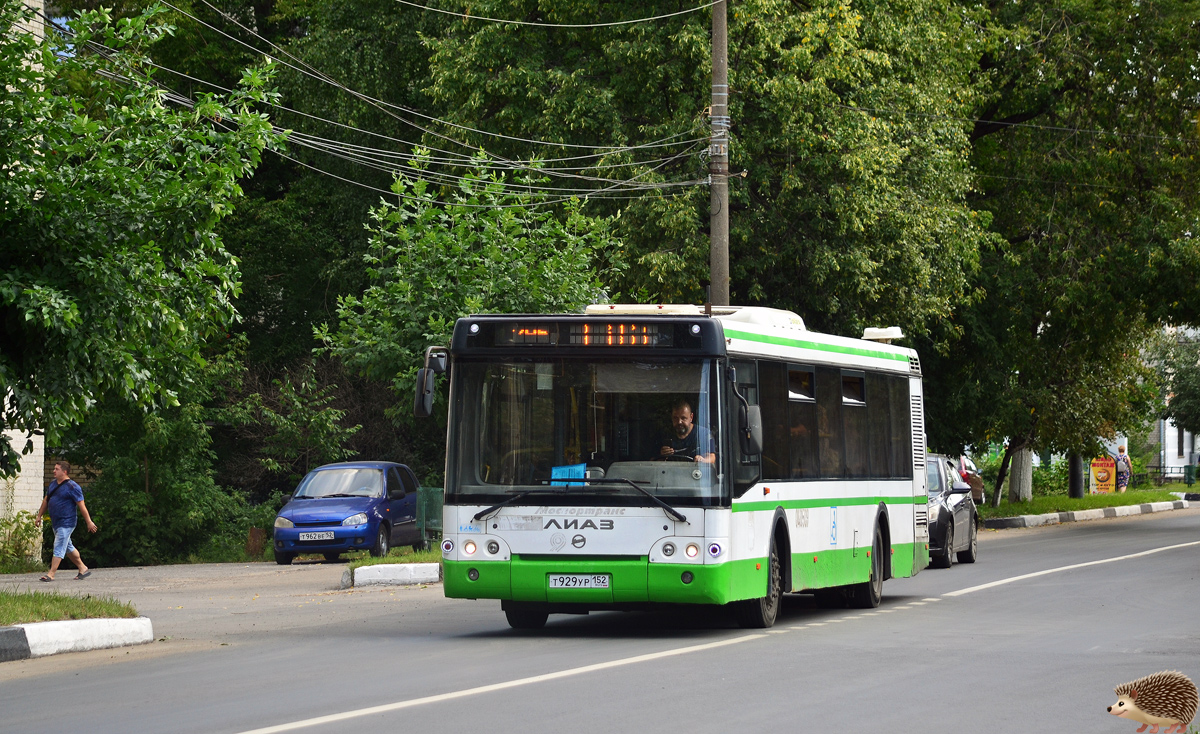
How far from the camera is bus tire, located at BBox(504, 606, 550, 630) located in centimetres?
1439

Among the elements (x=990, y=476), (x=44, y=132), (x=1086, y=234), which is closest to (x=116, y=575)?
(x=44, y=132)

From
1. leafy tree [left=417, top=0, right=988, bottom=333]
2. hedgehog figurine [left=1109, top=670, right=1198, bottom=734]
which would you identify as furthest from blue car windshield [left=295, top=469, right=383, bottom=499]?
hedgehog figurine [left=1109, top=670, right=1198, bottom=734]

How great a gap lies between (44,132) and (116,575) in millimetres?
12332

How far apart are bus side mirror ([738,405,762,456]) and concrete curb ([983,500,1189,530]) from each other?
24405 mm

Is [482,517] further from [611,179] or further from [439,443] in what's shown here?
[439,443]

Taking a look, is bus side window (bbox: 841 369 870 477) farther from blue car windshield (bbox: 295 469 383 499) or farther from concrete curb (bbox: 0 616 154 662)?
blue car windshield (bbox: 295 469 383 499)

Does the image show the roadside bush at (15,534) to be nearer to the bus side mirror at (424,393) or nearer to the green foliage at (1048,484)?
the bus side mirror at (424,393)

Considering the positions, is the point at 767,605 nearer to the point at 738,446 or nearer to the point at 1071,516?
the point at 738,446

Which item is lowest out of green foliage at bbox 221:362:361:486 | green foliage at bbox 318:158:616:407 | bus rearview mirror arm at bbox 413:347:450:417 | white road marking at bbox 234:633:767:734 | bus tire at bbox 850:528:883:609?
white road marking at bbox 234:633:767:734

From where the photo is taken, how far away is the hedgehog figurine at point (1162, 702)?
675 cm

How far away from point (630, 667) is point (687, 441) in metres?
2.47

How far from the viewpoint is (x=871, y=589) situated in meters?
16.6

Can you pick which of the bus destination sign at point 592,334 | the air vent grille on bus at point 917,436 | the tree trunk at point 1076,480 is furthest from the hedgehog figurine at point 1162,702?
the tree trunk at point 1076,480

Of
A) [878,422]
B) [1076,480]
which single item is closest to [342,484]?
[878,422]
